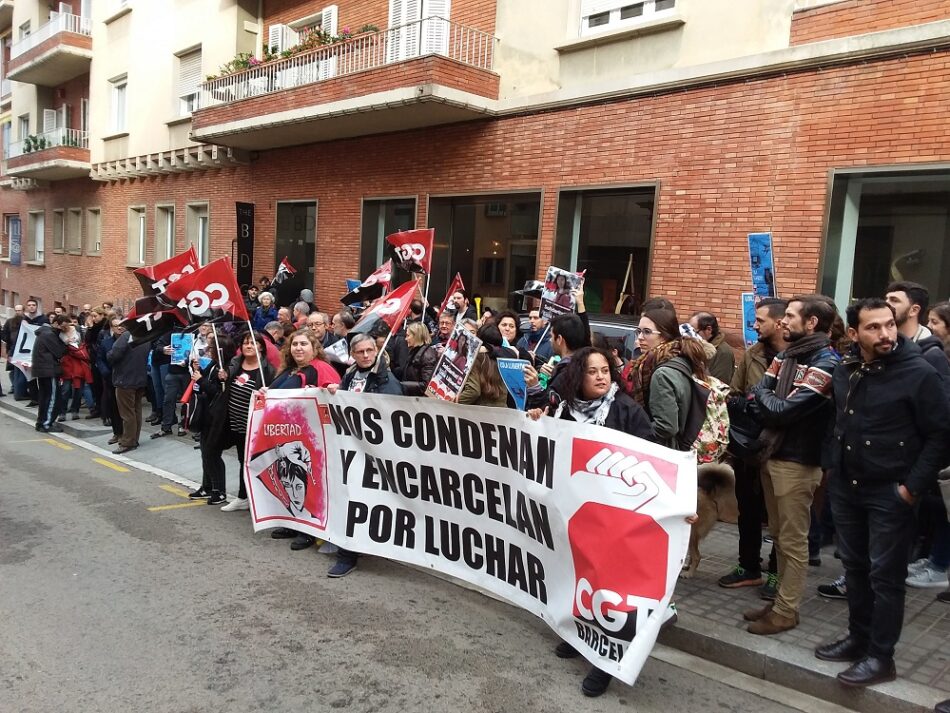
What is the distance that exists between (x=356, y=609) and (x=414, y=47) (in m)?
11.0

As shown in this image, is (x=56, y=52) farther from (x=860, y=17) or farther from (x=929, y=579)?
(x=929, y=579)

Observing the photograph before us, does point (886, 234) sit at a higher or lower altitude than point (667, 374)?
higher

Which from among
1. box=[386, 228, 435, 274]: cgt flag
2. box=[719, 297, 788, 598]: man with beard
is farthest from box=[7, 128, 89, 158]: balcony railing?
box=[719, 297, 788, 598]: man with beard

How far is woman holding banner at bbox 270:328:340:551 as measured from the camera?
6.05 meters

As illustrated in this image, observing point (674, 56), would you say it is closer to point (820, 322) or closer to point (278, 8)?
point (820, 322)

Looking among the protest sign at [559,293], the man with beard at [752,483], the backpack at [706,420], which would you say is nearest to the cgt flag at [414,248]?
the protest sign at [559,293]

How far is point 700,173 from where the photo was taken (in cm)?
946

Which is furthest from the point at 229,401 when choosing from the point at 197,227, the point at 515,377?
the point at 197,227

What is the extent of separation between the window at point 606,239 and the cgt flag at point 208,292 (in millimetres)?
5708

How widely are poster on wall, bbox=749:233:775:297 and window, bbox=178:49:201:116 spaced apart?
1690 centimetres

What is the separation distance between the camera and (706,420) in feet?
14.8

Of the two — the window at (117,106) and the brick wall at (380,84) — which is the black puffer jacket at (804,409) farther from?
the window at (117,106)

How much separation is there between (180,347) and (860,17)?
32.3ft

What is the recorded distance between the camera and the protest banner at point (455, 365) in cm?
480
